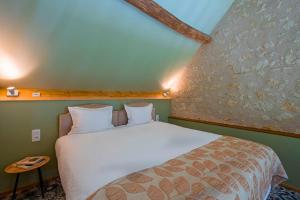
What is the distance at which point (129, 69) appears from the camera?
9.11 feet

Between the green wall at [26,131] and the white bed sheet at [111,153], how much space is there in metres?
Answer: 0.42

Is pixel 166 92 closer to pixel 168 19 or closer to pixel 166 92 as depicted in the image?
pixel 166 92

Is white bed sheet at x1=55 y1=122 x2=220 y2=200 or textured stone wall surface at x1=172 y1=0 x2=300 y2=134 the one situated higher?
textured stone wall surface at x1=172 y1=0 x2=300 y2=134

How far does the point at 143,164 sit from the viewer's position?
133 centimetres

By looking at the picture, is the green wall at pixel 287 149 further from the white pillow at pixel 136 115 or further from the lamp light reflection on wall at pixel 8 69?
the lamp light reflection on wall at pixel 8 69

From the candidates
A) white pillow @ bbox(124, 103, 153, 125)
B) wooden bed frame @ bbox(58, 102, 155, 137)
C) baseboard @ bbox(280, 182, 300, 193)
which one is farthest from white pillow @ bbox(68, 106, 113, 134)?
baseboard @ bbox(280, 182, 300, 193)

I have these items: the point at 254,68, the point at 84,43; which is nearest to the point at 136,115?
the point at 84,43

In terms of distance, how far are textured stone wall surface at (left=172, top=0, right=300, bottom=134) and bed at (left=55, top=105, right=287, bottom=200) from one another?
918mm

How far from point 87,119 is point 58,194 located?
0.95 m

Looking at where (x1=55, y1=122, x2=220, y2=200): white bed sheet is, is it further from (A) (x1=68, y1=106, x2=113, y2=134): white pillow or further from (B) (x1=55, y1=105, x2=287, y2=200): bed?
(A) (x1=68, y1=106, x2=113, y2=134): white pillow

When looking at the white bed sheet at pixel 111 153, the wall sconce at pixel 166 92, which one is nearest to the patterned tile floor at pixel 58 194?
the white bed sheet at pixel 111 153

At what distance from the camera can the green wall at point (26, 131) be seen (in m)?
1.90

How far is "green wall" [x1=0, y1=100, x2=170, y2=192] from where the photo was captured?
74.7 inches

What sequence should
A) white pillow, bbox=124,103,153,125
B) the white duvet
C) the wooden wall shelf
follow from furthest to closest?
white pillow, bbox=124,103,153,125 < the wooden wall shelf < the white duvet
